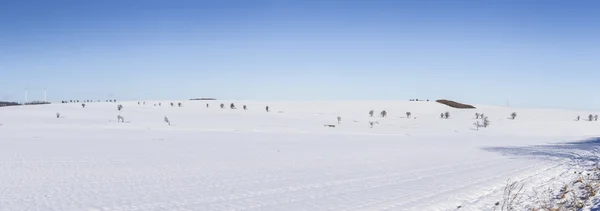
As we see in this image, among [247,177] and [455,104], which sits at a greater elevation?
[455,104]

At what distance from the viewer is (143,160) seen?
49.8ft

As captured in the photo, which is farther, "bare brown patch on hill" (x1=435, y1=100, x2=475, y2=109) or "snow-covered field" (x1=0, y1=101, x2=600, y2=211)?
"bare brown patch on hill" (x1=435, y1=100, x2=475, y2=109)

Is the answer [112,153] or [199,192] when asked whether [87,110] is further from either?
[199,192]

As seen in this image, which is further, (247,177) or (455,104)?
(455,104)

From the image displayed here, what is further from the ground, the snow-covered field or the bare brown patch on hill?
the bare brown patch on hill

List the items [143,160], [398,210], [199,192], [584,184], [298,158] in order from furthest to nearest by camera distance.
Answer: [298,158] → [143,160] → [584,184] → [199,192] → [398,210]

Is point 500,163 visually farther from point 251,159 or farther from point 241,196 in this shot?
point 241,196

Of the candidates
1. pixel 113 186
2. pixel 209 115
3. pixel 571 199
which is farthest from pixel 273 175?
pixel 209 115

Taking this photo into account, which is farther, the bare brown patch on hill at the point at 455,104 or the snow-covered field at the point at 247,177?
the bare brown patch on hill at the point at 455,104

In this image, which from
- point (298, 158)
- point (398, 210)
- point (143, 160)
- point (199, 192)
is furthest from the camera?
point (298, 158)

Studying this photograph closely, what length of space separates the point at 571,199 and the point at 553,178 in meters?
3.38

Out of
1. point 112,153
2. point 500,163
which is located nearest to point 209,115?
point 112,153

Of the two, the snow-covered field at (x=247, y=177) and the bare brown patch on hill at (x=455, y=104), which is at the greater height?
the bare brown patch on hill at (x=455, y=104)

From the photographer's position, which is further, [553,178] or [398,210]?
[553,178]
